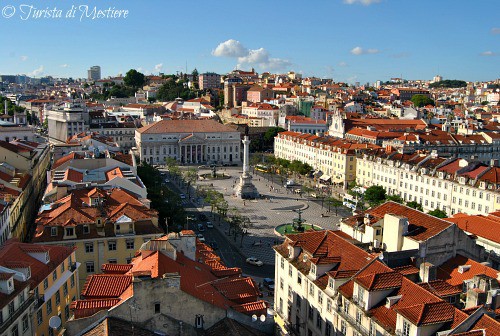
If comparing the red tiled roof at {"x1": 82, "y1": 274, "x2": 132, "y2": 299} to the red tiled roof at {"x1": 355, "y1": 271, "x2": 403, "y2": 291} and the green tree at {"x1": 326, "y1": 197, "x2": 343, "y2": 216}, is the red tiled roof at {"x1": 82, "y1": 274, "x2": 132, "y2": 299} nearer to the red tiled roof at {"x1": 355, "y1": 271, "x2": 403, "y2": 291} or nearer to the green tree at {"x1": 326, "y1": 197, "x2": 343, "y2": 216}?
the red tiled roof at {"x1": 355, "y1": 271, "x2": 403, "y2": 291}

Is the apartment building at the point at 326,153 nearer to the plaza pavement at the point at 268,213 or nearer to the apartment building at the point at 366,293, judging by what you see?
the plaza pavement at the point at 268,213

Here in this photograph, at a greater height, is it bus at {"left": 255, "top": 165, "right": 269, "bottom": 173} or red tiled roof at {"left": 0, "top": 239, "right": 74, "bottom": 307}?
red tiled roof at {"left": 0, "top": 239, "right": 74, "bottom": 307}

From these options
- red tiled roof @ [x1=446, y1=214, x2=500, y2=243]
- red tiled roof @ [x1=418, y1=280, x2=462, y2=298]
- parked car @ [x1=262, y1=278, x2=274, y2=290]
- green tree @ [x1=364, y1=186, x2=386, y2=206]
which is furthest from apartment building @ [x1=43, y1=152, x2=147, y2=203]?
green tree @ [x1=364, y1=186, x2=386, y2=206]

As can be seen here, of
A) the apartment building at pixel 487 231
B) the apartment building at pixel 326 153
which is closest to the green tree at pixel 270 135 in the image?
the apartment building at pixel 326 153

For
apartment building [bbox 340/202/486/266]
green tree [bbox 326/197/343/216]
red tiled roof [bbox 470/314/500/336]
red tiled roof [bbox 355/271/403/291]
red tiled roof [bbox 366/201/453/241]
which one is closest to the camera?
red tiled roof [bbox 470/314/500/336]

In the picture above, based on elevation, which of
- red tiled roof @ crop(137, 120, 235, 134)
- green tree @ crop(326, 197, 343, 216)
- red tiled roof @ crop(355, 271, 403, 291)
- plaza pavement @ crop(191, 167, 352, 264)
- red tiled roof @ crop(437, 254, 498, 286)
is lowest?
plaza pavement @ crop(191, 167, 352, 264)

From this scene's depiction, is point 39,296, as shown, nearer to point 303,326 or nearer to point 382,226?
point 303,326
